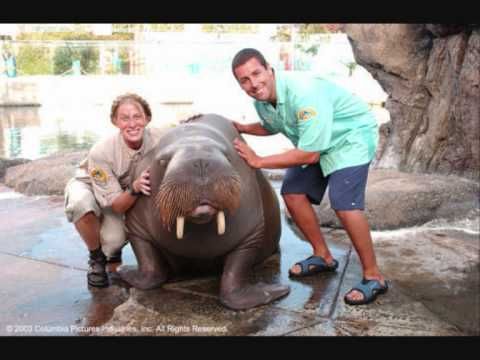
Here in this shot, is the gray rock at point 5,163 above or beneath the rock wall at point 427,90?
beneath

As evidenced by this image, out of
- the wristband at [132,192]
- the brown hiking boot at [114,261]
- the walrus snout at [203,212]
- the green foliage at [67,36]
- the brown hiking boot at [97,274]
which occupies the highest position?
the green foliage at [67,36]

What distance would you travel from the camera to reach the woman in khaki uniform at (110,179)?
4078 millimetres

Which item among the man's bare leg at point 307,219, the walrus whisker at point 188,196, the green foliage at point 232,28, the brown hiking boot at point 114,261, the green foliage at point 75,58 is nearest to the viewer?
the walrus whisker at point 188,196

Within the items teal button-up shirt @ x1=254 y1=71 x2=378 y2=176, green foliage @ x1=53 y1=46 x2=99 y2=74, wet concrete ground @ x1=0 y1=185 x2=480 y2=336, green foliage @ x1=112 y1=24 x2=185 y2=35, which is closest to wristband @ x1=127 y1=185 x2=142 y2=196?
wet concrete ground @ x1=0 y1=185 x2=480 y2=336

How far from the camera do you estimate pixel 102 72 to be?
2734cm

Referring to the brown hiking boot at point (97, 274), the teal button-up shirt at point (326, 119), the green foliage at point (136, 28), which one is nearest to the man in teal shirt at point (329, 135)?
the teal button-up shirt at point (326, 119)

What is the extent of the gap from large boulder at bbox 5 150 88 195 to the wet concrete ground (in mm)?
2081

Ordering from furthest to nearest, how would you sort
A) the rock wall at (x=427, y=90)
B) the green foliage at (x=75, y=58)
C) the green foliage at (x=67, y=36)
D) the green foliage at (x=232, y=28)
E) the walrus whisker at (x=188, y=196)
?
A: the green foliage at (x=232, y=28) → the green foliage at (x=67, y=36) → the green foliage at (x=75, y=58) → the rock wall at (x=427, y=90) → the walrus whisker at (x=188, y=196)

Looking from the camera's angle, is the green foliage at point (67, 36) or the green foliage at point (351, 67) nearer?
→ the green foliage at point (351, 67)

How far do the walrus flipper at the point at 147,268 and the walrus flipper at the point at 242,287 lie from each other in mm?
509

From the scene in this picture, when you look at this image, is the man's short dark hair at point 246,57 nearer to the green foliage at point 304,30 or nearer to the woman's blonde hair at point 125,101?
the woman's blonde hair at point 125,101

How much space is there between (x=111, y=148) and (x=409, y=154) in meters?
5.00

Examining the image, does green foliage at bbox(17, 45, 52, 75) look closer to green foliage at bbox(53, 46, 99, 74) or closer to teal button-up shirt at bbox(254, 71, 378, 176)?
green foliage at bbox(53, 46, 99, 74)

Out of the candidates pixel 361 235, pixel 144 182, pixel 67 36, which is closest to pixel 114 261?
pixel 144 182
